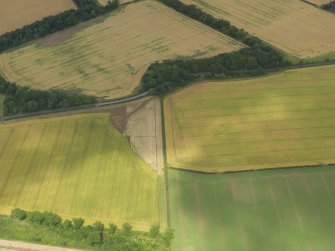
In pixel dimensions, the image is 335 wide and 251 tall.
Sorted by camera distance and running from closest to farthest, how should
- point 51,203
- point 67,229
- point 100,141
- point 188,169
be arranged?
point 67,229, point 51,203, point 188,169, point 100,141

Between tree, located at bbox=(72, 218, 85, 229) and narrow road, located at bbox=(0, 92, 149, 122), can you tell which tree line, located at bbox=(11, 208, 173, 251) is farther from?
narrow road, located at bbox=(0, 92, 149, 122)

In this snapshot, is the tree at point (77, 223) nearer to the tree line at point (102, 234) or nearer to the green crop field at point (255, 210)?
the tree line at point (102, 234)

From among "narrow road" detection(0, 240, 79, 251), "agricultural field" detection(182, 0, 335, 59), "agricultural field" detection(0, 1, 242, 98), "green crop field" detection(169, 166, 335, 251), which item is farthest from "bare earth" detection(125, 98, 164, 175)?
"agricultural field" detection(182, 0, 335, 59)

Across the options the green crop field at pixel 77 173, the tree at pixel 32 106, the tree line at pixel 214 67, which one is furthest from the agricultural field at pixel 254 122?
the tree at pixel 32 106

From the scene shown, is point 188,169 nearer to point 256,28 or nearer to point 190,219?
point 190,219

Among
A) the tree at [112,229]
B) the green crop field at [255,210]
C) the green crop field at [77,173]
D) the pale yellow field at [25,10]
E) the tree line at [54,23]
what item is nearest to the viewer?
the green crop field at [255,210]

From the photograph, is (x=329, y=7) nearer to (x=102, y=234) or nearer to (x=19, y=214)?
(x=102, y=234)

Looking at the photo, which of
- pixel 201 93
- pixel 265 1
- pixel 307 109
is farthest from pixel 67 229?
pixel 265 1
